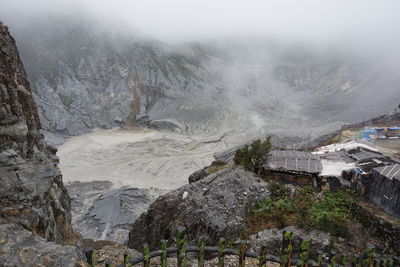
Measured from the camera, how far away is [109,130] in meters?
51.4

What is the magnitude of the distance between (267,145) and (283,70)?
230 ft

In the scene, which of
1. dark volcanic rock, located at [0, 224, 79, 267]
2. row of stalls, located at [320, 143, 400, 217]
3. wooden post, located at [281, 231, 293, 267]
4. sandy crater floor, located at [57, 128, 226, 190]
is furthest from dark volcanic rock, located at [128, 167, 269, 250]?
sandy crater floor, located at [57, 128, 226, 190]

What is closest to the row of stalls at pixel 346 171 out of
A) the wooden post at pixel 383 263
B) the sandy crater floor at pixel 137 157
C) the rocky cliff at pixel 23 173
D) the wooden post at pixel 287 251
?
the wooden post at pixel 383 263

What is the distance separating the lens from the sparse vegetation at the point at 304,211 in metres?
10.2

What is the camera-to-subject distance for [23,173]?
20.7ft

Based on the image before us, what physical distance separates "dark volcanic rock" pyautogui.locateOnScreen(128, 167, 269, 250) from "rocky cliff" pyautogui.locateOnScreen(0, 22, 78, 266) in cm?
504

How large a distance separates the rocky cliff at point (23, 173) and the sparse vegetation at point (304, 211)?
274 inches

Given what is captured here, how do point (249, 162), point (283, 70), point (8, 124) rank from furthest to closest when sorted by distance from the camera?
point (283, 70) < point (249, 162) < point (8, 124)

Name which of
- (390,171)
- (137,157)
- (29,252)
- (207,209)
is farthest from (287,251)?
(137,157)

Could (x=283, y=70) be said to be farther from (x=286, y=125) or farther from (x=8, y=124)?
(x=8, y=124)

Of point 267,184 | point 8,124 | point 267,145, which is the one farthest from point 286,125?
point 8,124

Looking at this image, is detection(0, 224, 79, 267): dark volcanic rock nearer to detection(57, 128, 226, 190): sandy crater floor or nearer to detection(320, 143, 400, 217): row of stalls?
detection(320, 143, 400, 217): row of stalls

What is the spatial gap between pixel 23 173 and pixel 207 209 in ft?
23.6

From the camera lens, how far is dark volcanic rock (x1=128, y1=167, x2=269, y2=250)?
11.2 m
